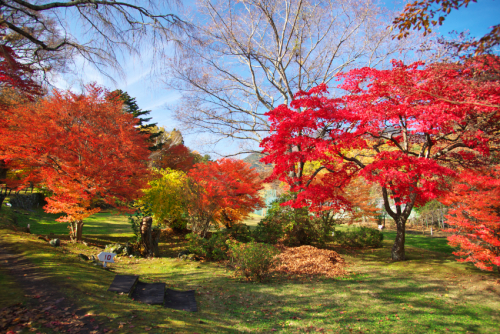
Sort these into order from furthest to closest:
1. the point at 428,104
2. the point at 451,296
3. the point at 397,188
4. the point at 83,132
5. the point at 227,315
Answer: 1. the point at 83,132
2. the point at 397,188
3. the point at 428,104
4. the point at 451,296
5. the point at 227,315

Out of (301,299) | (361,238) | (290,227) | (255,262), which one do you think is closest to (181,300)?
(255,262)

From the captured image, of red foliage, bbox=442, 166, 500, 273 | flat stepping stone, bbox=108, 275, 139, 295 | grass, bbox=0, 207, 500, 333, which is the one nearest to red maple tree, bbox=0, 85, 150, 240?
grass, bbox=0, 207, 500, 333

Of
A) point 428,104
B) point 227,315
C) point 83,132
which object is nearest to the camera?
point 227,315

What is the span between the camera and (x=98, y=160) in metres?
8.69

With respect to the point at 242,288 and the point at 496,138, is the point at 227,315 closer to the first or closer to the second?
the point at 242,288

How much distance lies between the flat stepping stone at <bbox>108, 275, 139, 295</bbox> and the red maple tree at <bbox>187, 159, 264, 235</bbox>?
214 inches

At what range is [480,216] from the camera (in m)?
6.00

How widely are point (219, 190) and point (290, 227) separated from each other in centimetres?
320

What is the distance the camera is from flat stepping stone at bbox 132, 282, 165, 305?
4.29 m

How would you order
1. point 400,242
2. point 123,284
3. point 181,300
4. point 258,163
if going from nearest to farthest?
1. point 123,284
2. point 181,300
3. point 400,242
4. point 258,163

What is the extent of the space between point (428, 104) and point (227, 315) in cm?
710

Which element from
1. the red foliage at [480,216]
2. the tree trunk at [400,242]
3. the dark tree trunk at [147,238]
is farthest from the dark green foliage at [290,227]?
the red foliage at [480,216]

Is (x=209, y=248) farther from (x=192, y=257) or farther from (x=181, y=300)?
(x=181, y=300)

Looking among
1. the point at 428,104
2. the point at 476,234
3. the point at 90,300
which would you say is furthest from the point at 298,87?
the point at 90,300
